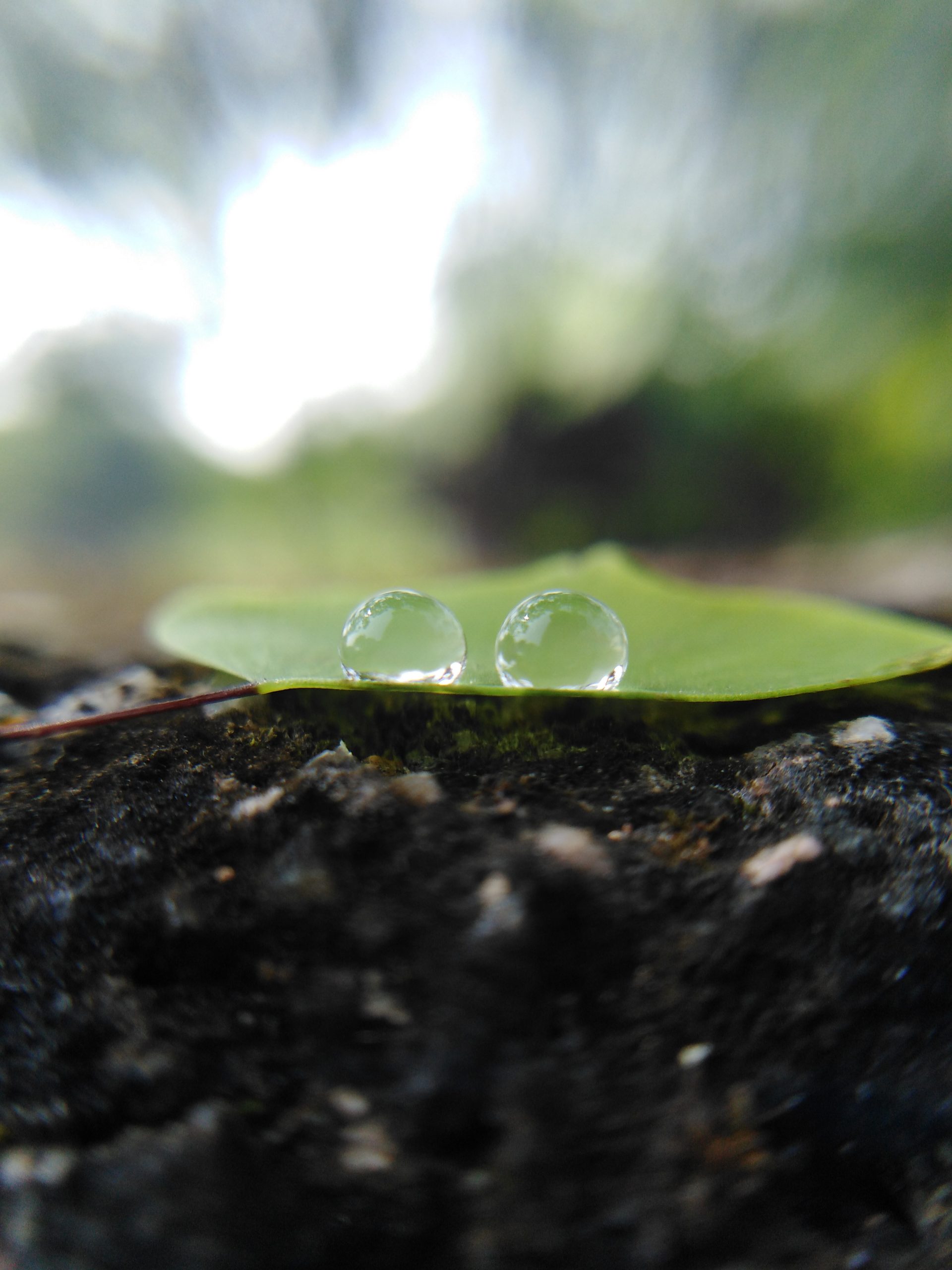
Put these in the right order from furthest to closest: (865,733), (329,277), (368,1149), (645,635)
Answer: (329,277), (645,635), (865,733), (368,1149)

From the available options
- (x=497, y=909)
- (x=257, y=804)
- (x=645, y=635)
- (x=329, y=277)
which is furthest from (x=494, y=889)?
(x=329, y=277)

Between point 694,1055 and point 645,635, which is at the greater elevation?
point 645,635

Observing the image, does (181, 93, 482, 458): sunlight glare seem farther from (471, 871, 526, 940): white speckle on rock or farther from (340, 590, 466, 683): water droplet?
(471, 871, 526, 940): white speckle on rock

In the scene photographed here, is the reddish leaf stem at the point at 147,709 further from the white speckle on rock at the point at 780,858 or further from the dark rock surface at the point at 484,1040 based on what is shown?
the white speckle on rock at the point at 780,858

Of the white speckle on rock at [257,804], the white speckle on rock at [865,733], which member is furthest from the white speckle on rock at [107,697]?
the white speckle on rock at [865,733]

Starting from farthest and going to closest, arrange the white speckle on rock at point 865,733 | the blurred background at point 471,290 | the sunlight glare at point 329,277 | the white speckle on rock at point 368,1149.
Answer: the sunlight glare at point 329,277 → the blurred background at point 471,290 → the white speckle on rock at point 865,733 → the white speckle on rock at point 368,1149

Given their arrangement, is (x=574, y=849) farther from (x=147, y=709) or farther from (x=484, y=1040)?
(x=147, y=709)

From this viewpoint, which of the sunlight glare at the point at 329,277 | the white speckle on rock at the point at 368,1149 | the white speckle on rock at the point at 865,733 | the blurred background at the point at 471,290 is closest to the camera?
the white speckle on rock at the point at 368,1149
